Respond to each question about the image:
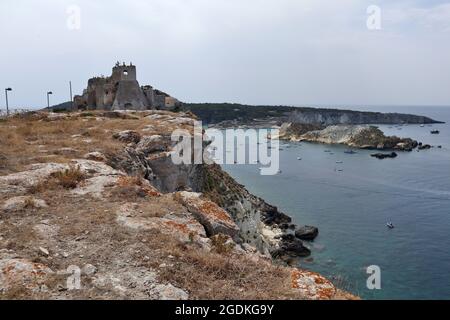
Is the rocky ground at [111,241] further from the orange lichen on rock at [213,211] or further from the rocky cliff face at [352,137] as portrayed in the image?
the rocky cliff face at [352,137]

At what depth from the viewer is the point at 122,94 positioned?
47.8 meters

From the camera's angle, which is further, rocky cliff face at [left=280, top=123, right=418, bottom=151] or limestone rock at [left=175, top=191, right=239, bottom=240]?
rocky cliff face at [left=280, top=123, right=418, bottom=151]

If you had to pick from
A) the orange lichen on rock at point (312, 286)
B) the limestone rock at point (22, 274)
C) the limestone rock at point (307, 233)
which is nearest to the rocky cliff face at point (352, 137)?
the limestone rock at point (307, 233)

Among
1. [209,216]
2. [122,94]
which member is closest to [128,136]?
[209,216]

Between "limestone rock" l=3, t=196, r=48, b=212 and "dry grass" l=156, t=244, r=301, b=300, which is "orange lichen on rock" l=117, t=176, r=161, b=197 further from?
"dry grass" l=156, t=244, r=301, b=300

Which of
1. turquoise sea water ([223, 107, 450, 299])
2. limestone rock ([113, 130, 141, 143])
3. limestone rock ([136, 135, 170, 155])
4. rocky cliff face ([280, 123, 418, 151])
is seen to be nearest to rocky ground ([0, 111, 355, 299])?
limestone rock ([113, 130, 141, 143])

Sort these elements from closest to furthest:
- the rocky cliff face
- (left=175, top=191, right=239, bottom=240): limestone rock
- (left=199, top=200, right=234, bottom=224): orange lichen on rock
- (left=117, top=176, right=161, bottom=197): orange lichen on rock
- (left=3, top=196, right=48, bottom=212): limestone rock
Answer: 1. (left=3, top=196, right=48, bottom=212): limestone rock
2. (left=175, top=191, right=239, bottom=240): limestone rock
3. (left=199, top=200, right=234, bottom=224): orange lichen on rock
4. (left=117, top=176, right=161, bottom=197): orange lichen on rock
5. the rocky cliff face

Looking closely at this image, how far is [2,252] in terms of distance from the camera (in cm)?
741

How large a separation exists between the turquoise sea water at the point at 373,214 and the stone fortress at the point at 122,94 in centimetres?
2462

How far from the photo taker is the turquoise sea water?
3428 cm

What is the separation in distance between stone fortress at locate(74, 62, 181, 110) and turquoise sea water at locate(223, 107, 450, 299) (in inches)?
969

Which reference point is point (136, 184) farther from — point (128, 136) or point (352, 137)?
point (352, 137)

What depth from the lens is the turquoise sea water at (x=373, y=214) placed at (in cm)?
3428
